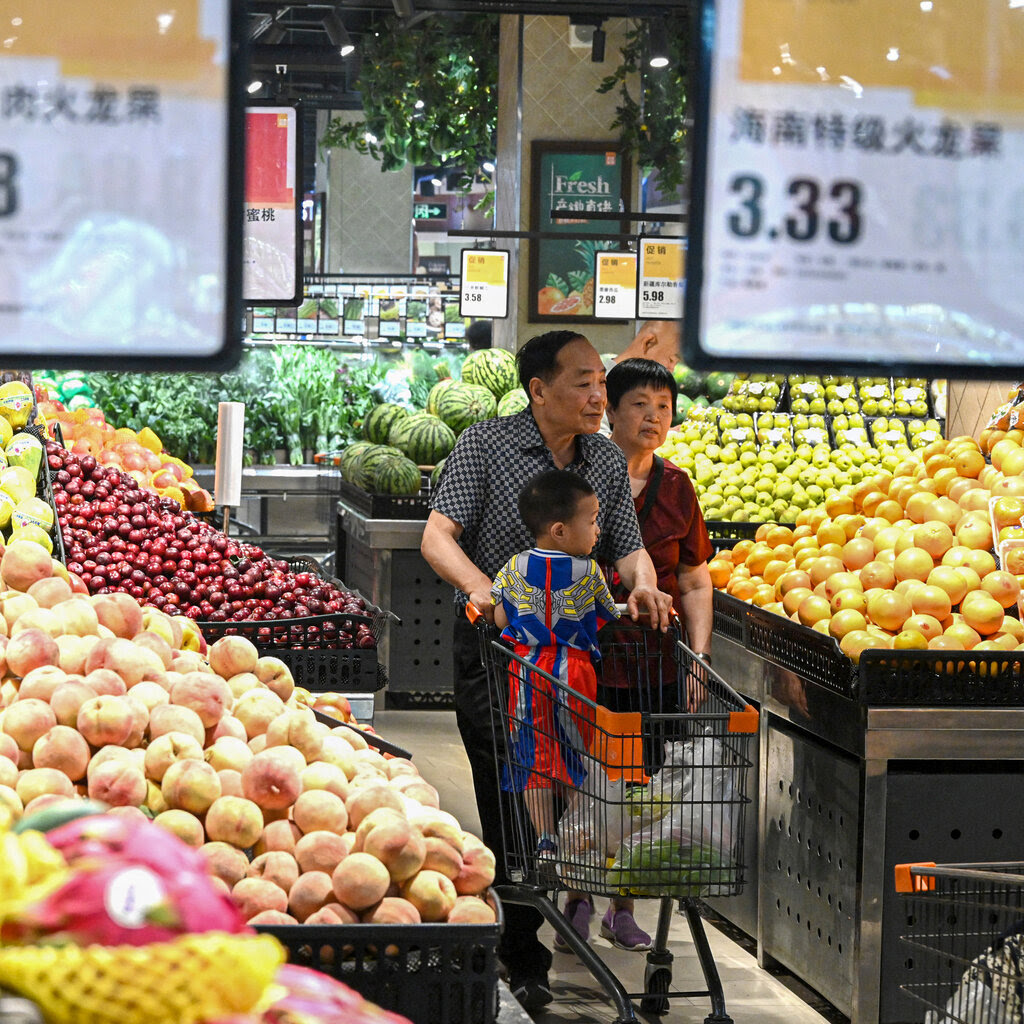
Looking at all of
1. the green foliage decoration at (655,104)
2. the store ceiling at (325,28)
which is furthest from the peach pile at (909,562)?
the green foliage decoration at (655,104)

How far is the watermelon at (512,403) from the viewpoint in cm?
815

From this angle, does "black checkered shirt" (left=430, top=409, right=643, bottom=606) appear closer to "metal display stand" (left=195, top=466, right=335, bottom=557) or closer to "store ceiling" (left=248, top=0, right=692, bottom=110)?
"store ceiling" (left=248, top=0, right=692, bottom=110)

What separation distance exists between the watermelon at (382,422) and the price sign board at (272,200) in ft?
13.1

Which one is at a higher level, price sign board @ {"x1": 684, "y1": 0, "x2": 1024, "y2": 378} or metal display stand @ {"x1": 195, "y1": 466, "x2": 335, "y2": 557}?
price sign board @ {"x1": 684, "y1": 0, "x2": 1024, "y2": 378}

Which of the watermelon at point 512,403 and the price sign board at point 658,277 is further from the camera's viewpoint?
A: the price sign board at point 658,277

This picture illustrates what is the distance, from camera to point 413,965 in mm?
1953

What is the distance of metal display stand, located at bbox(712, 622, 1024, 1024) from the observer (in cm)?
374

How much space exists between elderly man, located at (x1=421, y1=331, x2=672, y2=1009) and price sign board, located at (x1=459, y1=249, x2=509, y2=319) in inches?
198

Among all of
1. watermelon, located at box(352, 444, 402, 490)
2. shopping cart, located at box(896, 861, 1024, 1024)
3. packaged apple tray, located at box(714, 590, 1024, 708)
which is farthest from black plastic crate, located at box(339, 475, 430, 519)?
shopping cart, located at box(896, 861, 1024, 1024)

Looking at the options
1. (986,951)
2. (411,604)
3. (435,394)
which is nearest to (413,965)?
(986,951)

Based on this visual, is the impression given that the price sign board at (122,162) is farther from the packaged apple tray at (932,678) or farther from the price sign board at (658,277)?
the price sign board at (658,277)

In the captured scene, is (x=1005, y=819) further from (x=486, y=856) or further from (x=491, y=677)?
(x=486, y=856)

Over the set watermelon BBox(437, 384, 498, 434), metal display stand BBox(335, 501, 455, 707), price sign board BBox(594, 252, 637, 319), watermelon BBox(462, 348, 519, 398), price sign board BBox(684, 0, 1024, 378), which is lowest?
metal display stand BBox(335, 501, 455, 707)

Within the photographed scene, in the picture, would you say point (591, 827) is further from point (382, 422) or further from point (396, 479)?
point (382, 422)
